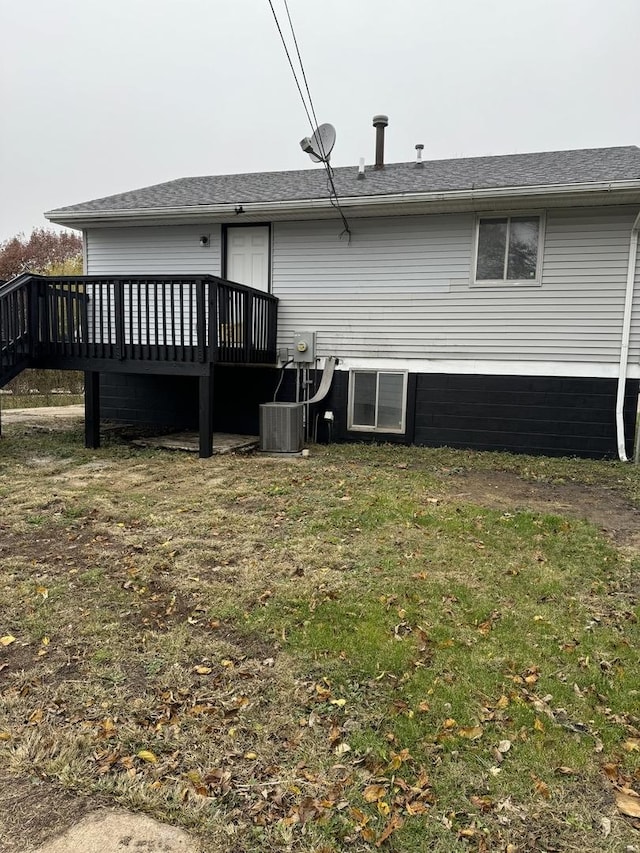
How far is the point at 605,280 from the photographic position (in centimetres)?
750

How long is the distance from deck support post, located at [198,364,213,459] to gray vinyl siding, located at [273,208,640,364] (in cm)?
226

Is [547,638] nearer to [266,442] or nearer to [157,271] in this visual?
[266,442]

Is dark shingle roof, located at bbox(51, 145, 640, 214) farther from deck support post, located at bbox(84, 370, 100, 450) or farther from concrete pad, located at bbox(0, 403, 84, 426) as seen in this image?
concrete pad, located at bbox(0, 403, 84, 426)

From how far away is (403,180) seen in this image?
29.6ft

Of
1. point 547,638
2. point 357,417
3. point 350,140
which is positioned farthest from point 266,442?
point 350,140

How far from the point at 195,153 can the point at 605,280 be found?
86.6ft

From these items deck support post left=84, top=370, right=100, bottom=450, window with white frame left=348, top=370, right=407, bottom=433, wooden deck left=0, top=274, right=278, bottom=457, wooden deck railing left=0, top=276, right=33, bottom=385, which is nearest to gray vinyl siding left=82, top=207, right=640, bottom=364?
window with white frame left=348, top=370, right=407, bottom=433

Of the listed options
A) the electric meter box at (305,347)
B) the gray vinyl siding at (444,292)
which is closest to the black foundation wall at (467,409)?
the electric meter box at (305,347)

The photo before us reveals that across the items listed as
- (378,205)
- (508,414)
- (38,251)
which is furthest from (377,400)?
(38,251)

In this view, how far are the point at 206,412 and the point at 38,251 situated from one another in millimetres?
24719

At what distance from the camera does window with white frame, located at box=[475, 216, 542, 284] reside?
7785 millimetres

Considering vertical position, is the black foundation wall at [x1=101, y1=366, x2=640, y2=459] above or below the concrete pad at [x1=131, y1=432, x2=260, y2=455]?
above

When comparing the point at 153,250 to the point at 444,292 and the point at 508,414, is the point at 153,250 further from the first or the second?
the point at 508,414

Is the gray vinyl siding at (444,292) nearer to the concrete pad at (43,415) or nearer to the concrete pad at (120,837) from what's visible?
the concrete pad at (43,415)
